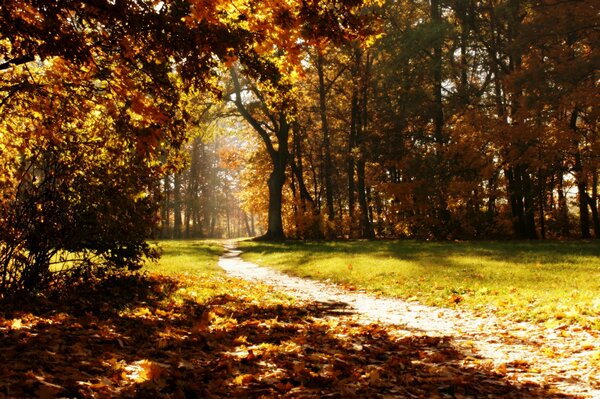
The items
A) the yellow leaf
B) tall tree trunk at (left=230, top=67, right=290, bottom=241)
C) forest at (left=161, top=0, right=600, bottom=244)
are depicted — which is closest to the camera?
the yellow leaf

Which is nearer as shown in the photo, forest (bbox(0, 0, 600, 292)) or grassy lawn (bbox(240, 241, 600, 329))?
forest (bbox(0, 0, 600, 292))

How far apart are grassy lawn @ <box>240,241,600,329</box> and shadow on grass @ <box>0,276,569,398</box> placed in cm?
278

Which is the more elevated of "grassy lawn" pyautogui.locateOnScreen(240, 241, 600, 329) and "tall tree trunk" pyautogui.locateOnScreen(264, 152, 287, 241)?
"tall tree trunk" pyautogui.locateOnScreen(264, 152, 287, 241)

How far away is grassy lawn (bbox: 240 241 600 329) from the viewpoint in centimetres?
877

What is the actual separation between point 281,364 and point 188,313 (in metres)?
3.40

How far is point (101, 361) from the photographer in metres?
4.80

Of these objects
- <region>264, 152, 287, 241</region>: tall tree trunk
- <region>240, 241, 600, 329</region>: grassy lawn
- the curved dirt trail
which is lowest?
the curved dirt trail

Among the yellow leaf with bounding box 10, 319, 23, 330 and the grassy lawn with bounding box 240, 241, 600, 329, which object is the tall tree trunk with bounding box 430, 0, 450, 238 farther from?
the yellow leaf with bounding box 10, 319, 23, 330

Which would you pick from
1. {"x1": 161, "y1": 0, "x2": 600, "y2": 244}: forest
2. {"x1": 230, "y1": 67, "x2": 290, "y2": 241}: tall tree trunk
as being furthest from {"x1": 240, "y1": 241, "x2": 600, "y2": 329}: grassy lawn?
{"x1": 230, "y1": 67, "x2": 290, "y2": 241}: tall tree trunk

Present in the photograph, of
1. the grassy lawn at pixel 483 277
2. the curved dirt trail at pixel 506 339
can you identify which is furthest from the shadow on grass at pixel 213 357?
the grassy lawn at pixel 483 277

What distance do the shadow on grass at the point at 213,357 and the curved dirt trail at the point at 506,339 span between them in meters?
0.34

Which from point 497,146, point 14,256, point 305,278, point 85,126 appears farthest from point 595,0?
point 14,256

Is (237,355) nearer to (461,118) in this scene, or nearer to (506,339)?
(506,339)

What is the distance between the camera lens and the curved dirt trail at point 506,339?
5273 mm
